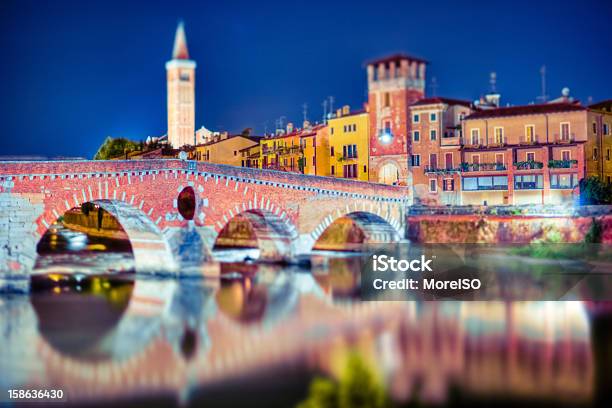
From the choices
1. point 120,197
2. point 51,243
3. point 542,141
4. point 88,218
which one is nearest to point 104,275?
point 120,197

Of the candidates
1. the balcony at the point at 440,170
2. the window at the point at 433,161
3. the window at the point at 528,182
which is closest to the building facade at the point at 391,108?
the balcony at the point at 440,170

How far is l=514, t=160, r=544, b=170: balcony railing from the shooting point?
→ 4991 centimetres

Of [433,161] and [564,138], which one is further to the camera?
[433,161]

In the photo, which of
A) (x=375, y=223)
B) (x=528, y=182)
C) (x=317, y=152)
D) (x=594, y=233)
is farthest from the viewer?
(x=317, y=152)

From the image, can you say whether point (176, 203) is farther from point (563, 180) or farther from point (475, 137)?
point (563, 180)

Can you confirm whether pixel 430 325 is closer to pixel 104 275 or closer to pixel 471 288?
pixel 471 288

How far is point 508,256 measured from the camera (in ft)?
136

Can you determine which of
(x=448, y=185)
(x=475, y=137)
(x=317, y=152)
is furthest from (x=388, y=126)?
(x=317, y=152)

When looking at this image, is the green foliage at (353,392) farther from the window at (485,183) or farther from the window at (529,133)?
the window at (529,133)

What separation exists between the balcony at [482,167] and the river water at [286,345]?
17.3 metres

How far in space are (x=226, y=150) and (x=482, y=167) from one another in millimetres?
26042

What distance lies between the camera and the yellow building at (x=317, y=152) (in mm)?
60875

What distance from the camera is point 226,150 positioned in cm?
7081

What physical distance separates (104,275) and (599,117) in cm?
3070
